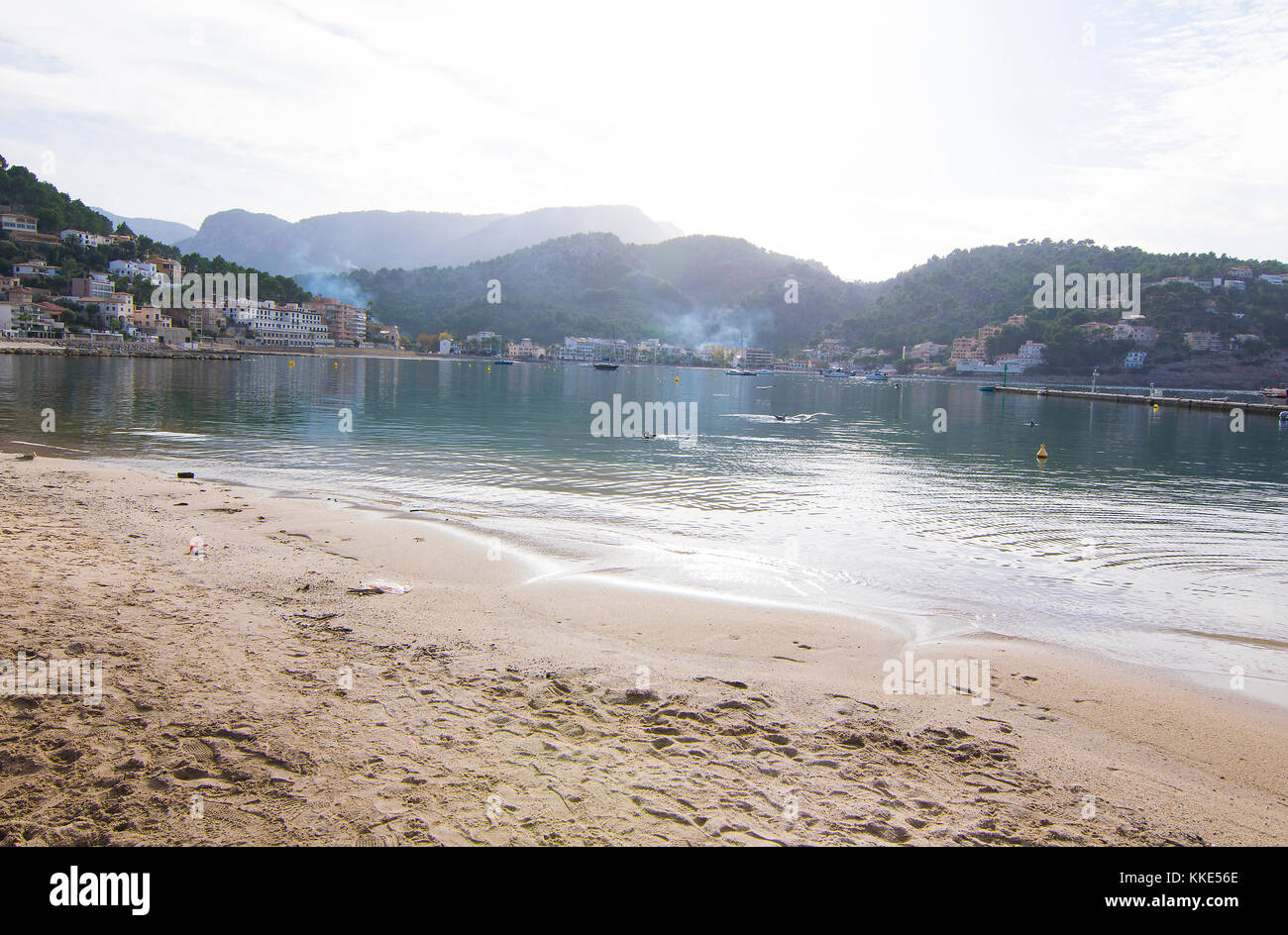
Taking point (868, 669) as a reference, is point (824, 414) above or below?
above

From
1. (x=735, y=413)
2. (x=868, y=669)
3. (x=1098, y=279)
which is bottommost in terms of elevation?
(x=868, y=669)

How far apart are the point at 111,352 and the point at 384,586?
416ft

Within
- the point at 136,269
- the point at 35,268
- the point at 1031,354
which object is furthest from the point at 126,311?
the point at 1031,354

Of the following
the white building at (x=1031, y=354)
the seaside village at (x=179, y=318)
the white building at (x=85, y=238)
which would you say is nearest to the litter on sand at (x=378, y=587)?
Answer: the seaside village at (x=179, y=318)

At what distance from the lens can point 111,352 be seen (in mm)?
110125

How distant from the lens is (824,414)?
62438 millimetres

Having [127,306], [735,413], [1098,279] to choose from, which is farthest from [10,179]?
[1098,279]

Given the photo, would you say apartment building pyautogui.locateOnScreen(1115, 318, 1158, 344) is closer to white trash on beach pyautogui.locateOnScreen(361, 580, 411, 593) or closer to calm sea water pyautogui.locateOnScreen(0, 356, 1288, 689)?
calm sea water pyautogui.locateOnScreen(0, 356, 1288, 689)

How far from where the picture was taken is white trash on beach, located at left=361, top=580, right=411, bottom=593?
9930mm

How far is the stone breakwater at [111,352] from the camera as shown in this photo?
95562 millimetres
